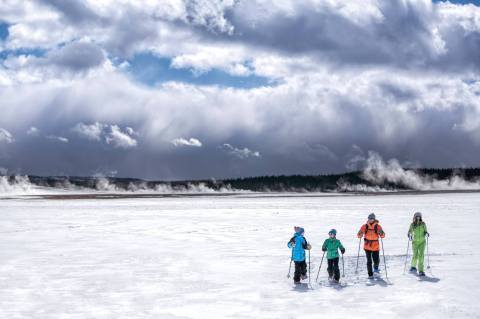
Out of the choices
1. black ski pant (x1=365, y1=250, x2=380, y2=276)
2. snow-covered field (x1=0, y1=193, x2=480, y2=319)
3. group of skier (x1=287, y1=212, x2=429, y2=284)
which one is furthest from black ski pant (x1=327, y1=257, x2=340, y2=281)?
black ski pant (x1=365, y1=250, x2=380, y2=276)

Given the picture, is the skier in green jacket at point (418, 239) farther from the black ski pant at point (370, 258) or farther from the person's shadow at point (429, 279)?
the black ski pant at point (370, 258)

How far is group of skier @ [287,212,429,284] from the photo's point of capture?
1402 centimetres

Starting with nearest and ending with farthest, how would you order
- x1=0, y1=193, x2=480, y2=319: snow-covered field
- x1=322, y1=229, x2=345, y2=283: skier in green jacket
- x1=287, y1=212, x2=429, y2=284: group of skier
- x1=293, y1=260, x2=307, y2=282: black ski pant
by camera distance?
1. x1=0, y1=193, x2=480, y2=319: snow-covered field
2. x1=293, y1=260, x2=307, y2=282: black ski pant
3. x1=287, y1=212, x2=429, y2=284: group of skier
4. x1=322, y1=229, x2=345, y2=283: skier in green jacket

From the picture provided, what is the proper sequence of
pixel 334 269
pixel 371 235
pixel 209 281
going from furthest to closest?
pixel 371 235
pixel 209 281
pixel 334 269

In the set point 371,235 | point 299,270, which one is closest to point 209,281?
point 299,270

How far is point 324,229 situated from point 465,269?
13973 millimetres

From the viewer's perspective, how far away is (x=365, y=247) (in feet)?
49.2

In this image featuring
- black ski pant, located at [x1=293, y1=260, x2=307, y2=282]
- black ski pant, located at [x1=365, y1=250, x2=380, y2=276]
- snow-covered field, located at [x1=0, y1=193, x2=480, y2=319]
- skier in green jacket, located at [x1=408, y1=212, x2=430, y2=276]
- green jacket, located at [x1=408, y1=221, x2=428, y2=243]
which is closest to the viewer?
snow-covered field, located at [x1=0, y1=193, x2=480, y2=319]

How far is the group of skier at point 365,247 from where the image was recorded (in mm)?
14016

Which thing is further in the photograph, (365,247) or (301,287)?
(365,247)

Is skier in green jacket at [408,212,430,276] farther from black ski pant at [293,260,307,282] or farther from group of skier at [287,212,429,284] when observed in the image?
black ski pant at [293,260,307,282]

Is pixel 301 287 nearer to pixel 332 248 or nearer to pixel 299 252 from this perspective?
pixel 299 252

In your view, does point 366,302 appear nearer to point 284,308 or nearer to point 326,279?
point 284,308

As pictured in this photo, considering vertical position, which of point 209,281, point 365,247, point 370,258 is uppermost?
point 365,247
